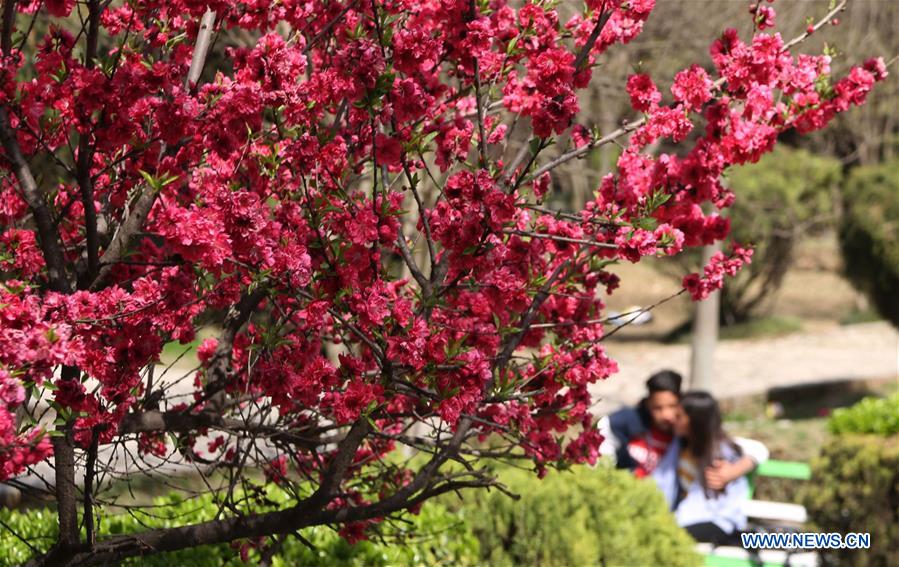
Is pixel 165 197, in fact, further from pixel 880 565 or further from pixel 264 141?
pixel 880 565

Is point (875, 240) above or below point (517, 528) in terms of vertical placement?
above

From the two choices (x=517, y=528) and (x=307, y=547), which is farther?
(x=517, y=528)

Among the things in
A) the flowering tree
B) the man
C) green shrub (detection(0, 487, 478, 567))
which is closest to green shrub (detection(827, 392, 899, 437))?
the man

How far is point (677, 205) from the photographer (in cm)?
327

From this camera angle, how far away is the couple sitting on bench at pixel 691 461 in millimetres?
6723

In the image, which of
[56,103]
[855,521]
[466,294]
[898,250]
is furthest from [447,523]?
[898,250]

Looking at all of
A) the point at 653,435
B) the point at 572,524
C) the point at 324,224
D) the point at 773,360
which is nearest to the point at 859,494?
the point at 653,435

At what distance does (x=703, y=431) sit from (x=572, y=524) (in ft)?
7.39

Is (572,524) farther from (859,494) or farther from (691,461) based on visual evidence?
(859,494)

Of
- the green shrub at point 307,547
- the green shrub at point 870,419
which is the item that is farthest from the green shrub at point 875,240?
the green shrub at point 307,547

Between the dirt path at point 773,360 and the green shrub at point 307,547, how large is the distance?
883cm

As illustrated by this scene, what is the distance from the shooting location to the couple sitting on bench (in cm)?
672

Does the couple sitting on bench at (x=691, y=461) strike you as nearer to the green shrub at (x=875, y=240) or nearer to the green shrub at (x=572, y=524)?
the green shrub at (x=572, y=524)

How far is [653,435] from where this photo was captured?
6.86 metres
